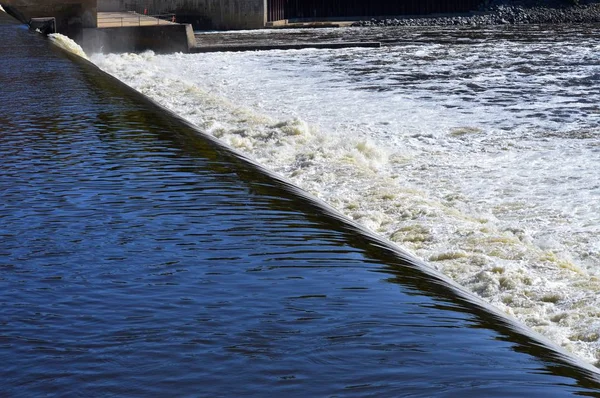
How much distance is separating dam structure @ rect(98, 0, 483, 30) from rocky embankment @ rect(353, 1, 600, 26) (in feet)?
5.98

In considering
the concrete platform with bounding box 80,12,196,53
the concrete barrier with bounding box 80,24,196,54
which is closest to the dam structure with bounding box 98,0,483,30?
the concrete platform with bounding box 80,12,196,53

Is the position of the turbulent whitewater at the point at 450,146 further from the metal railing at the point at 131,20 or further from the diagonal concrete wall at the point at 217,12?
the diagonal concrete wall at the point at 217,12

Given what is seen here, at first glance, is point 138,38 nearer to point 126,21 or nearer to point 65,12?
point 65,12

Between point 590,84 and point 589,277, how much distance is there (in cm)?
1502

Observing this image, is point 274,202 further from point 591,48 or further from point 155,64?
point 591,48

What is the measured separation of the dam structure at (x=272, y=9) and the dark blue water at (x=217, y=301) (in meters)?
36.1

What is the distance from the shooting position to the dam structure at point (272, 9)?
44875 mm

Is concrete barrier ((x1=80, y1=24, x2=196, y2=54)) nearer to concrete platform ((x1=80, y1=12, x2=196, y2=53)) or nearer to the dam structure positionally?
concrete platform ((x1=80, y1=12, x2=196, y2=53))

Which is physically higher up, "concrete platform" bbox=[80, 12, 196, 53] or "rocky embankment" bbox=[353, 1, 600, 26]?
"rocky embankment" bbox=[353, 1, 600, 26]

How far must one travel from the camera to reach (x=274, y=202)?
8.23 metres

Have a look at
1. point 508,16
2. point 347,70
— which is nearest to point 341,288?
point 347,70

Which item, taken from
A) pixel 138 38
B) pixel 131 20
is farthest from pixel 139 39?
pixel 131 20

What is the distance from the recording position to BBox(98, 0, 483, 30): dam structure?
44.9m

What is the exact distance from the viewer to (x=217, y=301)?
18.2ft
